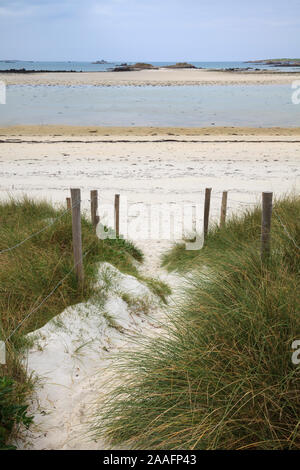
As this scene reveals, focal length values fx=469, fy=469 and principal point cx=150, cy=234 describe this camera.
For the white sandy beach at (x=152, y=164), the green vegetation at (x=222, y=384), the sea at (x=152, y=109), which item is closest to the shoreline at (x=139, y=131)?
the white sandy beach at (x=152, y=164)

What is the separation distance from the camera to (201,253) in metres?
6.62

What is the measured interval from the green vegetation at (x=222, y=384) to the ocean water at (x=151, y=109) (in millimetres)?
23220

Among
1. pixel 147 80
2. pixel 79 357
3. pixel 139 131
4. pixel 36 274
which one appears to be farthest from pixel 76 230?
pixel 147 80

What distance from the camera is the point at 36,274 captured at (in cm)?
494

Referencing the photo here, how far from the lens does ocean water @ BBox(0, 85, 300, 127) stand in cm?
2694

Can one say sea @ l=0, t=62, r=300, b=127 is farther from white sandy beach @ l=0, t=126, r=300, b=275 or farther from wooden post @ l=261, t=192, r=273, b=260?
wooden post @ l=261, t=192, r=273, b=260

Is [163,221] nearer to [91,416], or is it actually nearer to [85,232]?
[85,232]

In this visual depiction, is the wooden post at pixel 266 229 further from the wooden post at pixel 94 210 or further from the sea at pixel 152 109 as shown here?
the sea at pixel 152 109

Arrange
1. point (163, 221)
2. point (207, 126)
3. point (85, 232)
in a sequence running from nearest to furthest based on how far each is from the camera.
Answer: point (85, 232) → point (163, 221) → point (207, 126)

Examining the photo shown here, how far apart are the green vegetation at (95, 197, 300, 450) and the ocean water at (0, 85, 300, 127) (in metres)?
23.2

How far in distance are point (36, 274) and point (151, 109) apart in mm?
28706

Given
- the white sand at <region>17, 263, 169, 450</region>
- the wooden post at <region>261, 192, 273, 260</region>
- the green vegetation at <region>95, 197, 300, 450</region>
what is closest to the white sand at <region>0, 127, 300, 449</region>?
the white sand at <region>17, 263, 169, 450</region>

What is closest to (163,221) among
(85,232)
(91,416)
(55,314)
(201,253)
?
(201,253)
